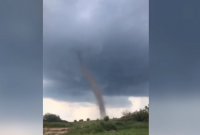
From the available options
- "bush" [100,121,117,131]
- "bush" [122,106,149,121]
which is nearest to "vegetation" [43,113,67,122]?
"bush" [100,121,117,131]

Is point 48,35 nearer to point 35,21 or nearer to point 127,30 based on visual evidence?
point 35,21

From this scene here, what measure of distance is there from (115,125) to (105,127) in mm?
134

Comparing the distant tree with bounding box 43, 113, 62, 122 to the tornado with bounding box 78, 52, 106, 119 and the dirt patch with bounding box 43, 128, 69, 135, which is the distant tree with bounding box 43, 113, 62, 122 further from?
the tornado with bounding box 78, 52, 106, 119

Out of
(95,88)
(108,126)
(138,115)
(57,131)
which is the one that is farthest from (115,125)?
(57,131)

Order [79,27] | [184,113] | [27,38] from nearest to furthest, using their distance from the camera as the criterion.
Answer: [184,113], [27,38], [79,27]

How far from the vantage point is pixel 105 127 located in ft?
10.2

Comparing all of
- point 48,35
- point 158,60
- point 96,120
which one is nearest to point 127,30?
point 158,60

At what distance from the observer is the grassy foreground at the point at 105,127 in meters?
3.06

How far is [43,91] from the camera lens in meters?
3.10

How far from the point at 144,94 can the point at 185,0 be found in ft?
4.10

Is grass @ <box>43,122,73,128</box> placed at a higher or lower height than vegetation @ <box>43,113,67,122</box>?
lower

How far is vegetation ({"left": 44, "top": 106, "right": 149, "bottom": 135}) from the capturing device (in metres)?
3.05

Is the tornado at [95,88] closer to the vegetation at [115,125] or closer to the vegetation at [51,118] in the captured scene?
the vegetation at [115,125]

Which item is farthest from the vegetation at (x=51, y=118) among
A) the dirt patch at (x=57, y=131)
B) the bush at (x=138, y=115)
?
the bush at (x=138, y=115)
